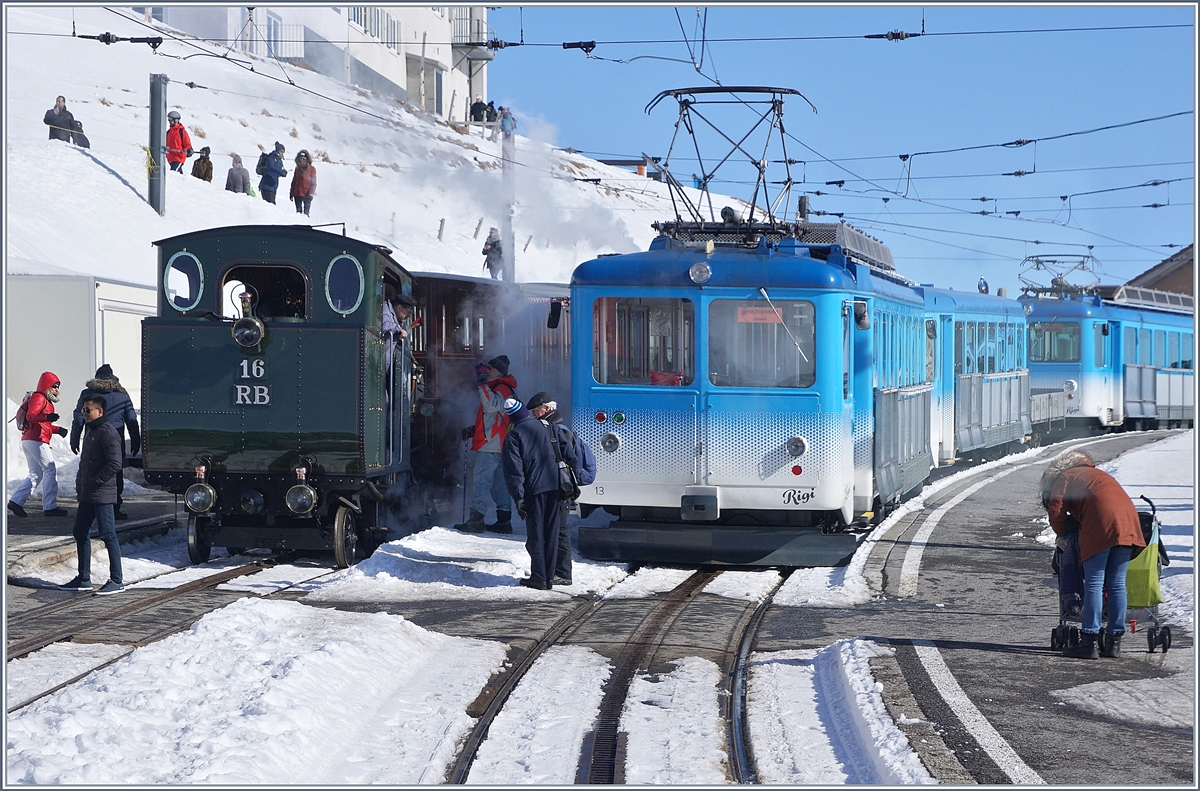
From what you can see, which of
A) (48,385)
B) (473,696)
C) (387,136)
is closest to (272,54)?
Result: (387,136)

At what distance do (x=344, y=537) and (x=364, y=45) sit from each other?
5173 centimetres

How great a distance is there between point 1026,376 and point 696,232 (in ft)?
47.9

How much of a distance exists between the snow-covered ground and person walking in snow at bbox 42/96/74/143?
23601 mm

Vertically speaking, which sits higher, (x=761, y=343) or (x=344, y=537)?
(x=761, y=343)

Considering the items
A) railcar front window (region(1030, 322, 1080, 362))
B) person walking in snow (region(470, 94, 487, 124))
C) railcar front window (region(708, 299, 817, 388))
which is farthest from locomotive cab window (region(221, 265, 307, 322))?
person walking in snow (region(470, 94, 487, 124))

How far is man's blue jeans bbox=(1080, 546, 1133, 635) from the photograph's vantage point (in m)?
7.96

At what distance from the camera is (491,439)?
→ 45.0 feet

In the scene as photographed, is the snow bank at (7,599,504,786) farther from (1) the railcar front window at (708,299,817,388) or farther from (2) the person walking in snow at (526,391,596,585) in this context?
(1) the railcar front window at (708,299,817,388)

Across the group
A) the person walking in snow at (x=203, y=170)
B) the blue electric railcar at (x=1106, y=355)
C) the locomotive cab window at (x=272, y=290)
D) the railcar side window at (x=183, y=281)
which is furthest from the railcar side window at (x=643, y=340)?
the person walking in snow at (x=203, y=170)

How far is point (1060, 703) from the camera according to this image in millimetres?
6965

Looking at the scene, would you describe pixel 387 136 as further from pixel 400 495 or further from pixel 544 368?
pixel 400 495

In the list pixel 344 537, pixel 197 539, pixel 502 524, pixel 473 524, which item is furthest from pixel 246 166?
pixel 344 537

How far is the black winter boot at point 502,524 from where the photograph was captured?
1434 cm

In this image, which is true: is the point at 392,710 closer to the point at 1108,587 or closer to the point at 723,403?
the point at 1108,587
